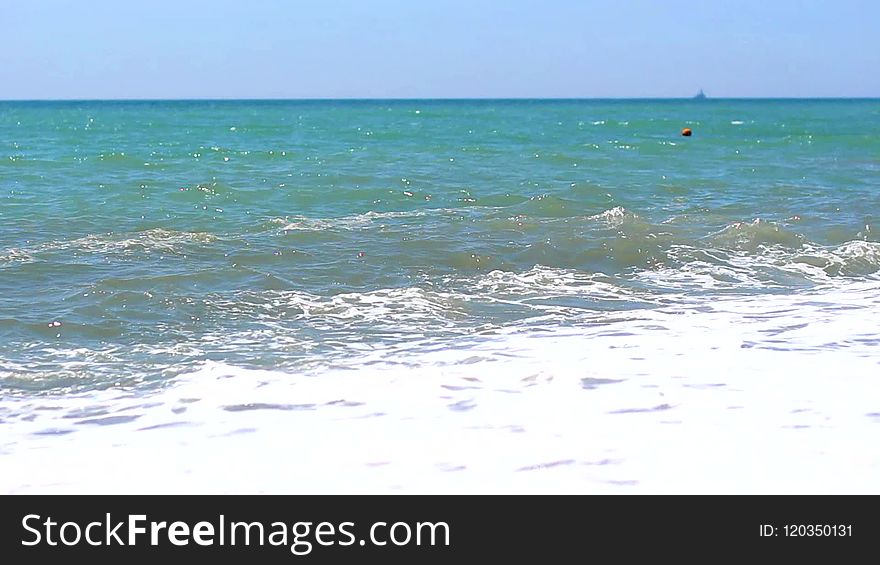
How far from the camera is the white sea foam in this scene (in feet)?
15.6

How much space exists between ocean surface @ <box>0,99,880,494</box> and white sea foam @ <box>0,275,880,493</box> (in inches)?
0.8

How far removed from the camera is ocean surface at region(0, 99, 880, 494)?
4.96 meters

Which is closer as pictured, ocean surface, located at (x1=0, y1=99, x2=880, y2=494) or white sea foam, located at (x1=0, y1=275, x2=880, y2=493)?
white sea foam, located at (x1=0, y1=275, x2=880, y2=493)

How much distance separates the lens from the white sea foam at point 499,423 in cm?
476

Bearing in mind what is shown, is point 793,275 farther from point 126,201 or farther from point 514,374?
point 126,201

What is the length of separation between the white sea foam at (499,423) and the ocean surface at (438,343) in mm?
21

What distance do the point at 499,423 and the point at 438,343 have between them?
2.04 metres

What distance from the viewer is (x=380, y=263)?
35.5ft

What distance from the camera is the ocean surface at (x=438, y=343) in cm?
496

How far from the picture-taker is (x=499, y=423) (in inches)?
218

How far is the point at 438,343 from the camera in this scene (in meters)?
7.52

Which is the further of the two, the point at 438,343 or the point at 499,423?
the point at 438,343

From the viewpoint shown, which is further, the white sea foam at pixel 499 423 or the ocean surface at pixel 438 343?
the ocean surface at pixel 438 343
